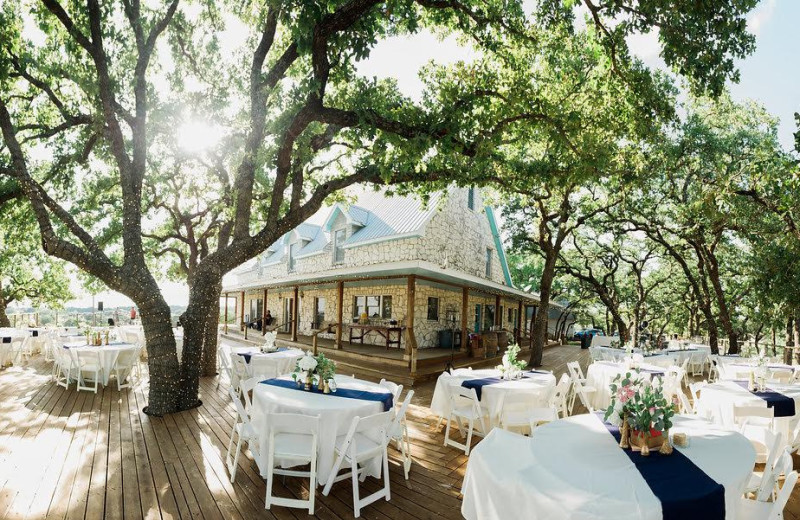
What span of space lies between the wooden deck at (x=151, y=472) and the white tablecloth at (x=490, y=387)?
0.50 metres

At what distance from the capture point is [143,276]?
641cm

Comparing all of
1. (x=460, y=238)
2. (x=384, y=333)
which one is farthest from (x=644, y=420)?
(x=460, y=238)

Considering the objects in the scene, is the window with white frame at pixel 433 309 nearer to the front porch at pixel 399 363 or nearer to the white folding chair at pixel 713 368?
the front porch at pixel 399 363

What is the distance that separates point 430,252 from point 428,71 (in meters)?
7.37

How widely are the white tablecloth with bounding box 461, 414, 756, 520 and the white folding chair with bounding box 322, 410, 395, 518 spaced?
1.17 meters

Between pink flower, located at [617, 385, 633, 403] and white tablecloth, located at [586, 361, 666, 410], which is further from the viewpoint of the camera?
white tablecloth, located at [586, 361, 666, 410]

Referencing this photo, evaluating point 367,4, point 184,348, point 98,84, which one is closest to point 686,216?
point 367,4

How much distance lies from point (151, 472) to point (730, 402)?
283 inches

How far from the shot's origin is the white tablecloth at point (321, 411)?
403cm

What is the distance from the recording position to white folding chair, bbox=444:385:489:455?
516 cm

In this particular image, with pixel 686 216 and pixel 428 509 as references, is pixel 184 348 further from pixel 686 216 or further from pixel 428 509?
pixel 686 216

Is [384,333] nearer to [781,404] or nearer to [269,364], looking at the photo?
[269,364]

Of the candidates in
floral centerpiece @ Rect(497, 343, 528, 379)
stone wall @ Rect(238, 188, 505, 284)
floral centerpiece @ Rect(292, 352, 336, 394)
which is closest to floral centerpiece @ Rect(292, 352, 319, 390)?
floral centerpiece @ Rect(292, 352, 336, 394)

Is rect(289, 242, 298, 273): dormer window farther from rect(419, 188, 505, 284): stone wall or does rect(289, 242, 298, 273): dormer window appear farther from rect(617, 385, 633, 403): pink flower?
rect(617, 385, 633, 403): pink flower
